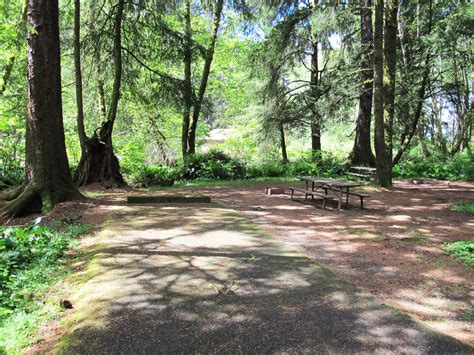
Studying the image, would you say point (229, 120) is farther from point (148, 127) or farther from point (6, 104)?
point (6, 104)

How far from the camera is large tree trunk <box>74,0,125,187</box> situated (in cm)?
1368

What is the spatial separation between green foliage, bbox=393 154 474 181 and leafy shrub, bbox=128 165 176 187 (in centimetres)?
1057

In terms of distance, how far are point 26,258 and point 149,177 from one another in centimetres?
1006

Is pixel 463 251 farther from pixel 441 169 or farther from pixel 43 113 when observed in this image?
pixel 441 169

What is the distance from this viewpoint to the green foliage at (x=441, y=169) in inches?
683

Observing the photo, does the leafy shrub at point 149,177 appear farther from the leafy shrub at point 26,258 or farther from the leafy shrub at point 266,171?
the leafy shrub at point 26,258

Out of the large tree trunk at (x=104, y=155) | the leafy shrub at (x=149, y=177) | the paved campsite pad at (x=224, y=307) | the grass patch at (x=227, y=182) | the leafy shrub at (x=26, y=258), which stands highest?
the large tree trunk at (x=104, y=155)

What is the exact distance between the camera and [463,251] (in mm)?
5758

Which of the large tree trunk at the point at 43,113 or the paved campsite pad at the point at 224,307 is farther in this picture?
the large tree trunk at the point at 43,113

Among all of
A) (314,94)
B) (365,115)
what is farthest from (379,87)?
(314,94)

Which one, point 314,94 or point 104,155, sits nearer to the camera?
point 104,155

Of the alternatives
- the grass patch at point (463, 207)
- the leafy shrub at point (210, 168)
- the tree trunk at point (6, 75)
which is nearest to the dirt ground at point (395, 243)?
the grass patch at point (463, 207)

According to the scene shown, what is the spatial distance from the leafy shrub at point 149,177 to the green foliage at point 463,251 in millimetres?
10850

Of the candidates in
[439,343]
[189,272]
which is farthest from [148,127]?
[439,343]
